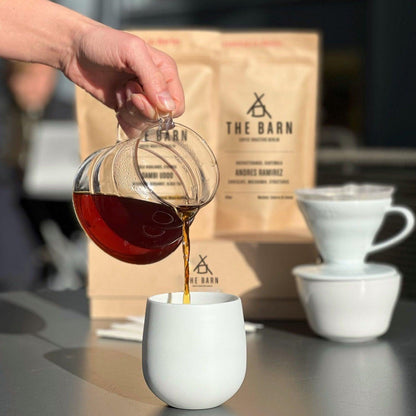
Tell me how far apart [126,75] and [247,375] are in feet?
1.61

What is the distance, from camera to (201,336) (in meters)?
0.92

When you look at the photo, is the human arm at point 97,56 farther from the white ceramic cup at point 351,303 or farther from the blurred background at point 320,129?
the blurred background at point 320,129

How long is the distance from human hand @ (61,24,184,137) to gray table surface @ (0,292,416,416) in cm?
33

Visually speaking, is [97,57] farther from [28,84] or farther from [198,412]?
[28,84]

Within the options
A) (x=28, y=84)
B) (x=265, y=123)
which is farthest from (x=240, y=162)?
(x=28, y=84)

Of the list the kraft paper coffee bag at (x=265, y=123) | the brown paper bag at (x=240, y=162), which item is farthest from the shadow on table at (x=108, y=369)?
the kraft paper coffee bag at (x=265, y=123)

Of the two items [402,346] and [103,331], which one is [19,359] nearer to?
[103,331]

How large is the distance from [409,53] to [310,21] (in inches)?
45.8

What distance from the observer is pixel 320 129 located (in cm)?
727

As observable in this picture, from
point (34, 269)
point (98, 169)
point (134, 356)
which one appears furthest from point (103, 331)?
point (34, 269)

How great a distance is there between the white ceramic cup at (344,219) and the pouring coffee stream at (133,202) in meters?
0.21

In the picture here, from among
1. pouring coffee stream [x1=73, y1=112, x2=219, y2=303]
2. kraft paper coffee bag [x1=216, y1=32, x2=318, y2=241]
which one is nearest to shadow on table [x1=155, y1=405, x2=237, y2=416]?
pouring coffee stream [x1=73, y1=112, x2=219, y2=303]

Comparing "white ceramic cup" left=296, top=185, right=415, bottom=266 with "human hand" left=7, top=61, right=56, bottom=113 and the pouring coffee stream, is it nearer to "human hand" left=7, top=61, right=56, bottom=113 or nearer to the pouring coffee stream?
the pouring coffee stream

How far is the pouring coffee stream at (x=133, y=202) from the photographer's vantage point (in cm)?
109
